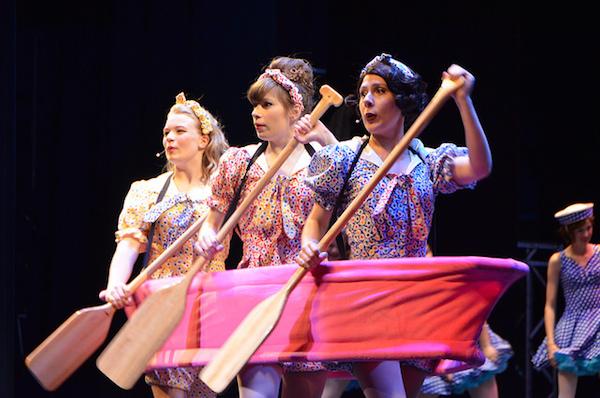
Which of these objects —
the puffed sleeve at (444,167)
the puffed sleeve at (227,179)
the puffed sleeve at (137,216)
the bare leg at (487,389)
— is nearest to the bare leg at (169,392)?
the puffed sleeve at (137,216)

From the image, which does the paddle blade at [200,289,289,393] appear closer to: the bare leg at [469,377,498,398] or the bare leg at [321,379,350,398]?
the bare leg at [321,379,350,398]

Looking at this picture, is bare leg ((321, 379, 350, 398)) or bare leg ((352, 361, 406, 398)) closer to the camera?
bare leg ((352, 361, 406, 398))

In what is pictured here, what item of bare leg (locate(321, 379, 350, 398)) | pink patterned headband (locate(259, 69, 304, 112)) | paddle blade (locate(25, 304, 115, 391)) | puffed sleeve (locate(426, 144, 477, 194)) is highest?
pink patterned headband (locate(259, 69, 304, 112))

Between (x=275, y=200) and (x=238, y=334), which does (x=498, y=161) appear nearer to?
(x=275, y=200)

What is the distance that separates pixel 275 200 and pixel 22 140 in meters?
3.08

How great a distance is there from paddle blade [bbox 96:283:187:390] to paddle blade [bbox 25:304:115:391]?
37 cm

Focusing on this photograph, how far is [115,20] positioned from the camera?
5.87 m

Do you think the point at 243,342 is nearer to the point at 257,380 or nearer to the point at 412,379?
the point at 257,380

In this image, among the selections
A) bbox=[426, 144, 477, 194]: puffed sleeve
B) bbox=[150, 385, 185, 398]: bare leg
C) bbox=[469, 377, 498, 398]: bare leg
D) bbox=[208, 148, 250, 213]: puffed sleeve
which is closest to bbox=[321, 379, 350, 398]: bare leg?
bbox=[469, 377, 498, 398]: bare leg

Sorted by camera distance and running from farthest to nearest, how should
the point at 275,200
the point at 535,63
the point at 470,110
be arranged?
the point at 535,63 → the point at 275,200 → the point at 470,110

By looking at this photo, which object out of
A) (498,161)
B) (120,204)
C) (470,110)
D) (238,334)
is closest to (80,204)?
(120,204)

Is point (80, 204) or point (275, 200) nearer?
point (275, 200)

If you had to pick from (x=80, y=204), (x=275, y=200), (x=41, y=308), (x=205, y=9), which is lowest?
(x=41, y=308)

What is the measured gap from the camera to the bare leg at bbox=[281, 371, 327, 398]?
12.0ft
